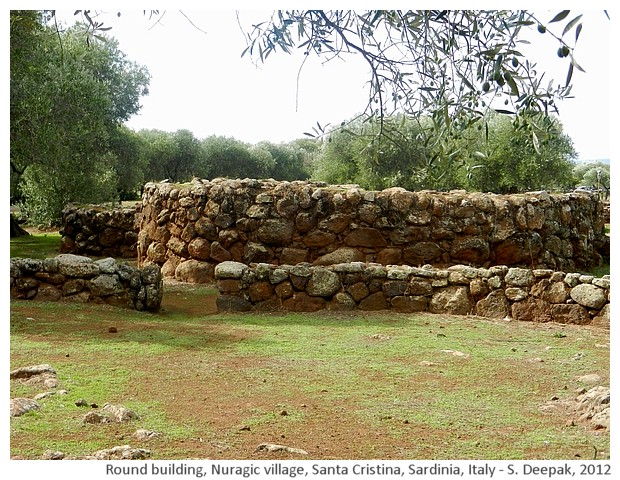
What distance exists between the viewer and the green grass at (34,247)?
16.8m

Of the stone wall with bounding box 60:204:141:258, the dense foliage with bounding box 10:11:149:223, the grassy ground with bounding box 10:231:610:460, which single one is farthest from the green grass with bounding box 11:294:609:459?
the stone wall with bounding box 60:204:141:258

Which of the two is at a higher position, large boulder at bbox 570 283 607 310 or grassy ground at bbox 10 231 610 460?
large boulder at bbox 570 283 607 310

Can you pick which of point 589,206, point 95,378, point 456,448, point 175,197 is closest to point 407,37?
point 456,448

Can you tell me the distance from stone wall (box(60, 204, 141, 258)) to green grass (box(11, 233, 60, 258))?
0.59 metres

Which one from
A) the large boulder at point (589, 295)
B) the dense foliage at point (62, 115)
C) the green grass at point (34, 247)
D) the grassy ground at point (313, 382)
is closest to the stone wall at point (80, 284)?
the grassy ground at point (313, 382)

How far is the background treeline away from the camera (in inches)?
173

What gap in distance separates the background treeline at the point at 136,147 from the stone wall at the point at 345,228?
2.35ft

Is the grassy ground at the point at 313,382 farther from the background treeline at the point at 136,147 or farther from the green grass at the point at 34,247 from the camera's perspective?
the green grass at the point at 34,247

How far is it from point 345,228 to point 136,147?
16.6 metres

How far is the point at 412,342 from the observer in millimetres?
7312

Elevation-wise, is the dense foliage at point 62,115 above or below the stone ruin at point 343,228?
above

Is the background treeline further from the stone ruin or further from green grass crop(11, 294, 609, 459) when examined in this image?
green grass crop(11, 294, 609, 459)

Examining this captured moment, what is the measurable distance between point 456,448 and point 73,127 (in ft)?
46.8

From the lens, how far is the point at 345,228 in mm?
12648
